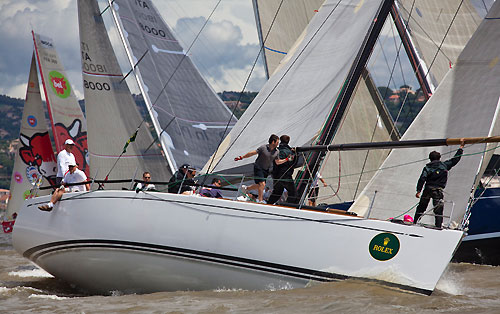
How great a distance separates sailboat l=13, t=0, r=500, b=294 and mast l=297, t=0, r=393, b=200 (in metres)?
0.02

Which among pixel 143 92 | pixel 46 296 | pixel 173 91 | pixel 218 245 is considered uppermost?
pixel 173 91

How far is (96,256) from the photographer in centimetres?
799

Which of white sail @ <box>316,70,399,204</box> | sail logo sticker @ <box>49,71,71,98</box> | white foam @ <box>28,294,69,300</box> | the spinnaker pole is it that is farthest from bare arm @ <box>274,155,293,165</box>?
sail logo sticker @ <box>49,71,71,98</box>

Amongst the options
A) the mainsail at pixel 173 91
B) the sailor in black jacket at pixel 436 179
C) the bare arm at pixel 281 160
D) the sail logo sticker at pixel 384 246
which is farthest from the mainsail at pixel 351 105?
the sail logo sticker at pixel 384 246

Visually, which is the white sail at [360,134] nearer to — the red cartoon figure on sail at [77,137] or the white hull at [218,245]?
the red cartoon figure on sail at [77,137]

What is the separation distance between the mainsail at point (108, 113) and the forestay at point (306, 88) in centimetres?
593

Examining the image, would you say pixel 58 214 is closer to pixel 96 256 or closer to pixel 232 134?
pixel 96 256

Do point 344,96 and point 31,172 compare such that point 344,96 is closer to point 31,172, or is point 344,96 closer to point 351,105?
point 351,105

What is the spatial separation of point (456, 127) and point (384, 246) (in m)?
2.34

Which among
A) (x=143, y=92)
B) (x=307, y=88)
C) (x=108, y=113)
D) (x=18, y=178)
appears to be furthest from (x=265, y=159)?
(x=18, y=178)

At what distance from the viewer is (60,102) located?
57.0ft

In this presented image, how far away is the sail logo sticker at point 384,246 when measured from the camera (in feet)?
21.8

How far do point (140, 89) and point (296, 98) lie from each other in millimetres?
7598

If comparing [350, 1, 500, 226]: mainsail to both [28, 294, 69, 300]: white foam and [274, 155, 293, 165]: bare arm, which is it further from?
[28, 294, 69, 300]: white foam
